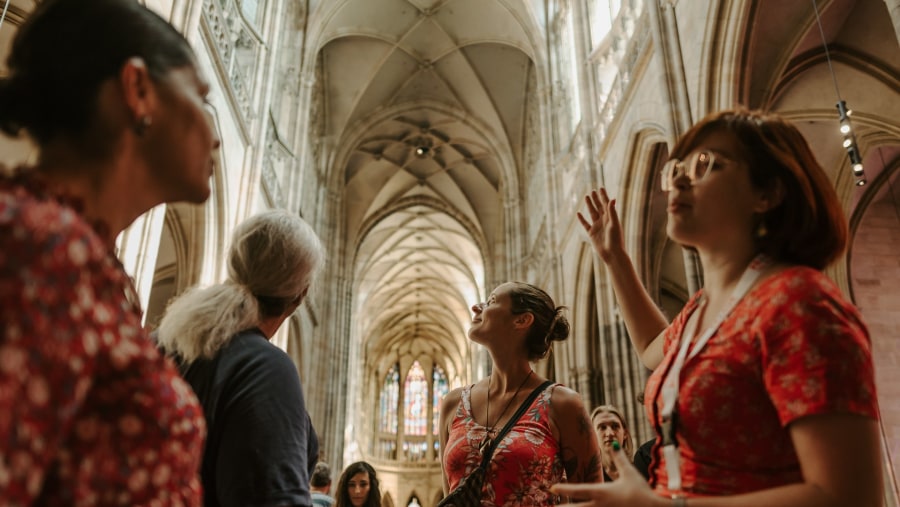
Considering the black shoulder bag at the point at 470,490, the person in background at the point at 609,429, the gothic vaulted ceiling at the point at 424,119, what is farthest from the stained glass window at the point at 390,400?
the black shoulder bag at the point at 470,490

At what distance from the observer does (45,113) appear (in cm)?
93

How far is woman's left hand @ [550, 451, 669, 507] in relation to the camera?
958mm

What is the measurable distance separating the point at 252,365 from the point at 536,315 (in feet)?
4.17

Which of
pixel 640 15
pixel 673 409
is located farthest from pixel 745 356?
pixel 640 15

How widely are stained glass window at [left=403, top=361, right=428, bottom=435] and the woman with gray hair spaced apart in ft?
122

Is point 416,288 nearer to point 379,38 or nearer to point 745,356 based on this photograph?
point 379,38

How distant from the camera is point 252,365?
140 centimetres

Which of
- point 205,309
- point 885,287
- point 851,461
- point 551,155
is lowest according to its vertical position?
point 851,461

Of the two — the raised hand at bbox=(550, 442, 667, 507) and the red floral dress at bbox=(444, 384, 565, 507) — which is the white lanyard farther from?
the red floral dress at bbox=(444, 384, 565, 507)

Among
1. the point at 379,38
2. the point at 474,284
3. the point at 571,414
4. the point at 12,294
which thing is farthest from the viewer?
the point at 474,284

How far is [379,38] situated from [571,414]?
1651cm

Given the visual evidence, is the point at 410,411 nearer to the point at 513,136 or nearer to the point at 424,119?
the point at 424,119

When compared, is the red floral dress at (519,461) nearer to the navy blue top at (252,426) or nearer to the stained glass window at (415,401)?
the navy blue top at (252,426)

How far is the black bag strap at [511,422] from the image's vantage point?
208 centimetres
